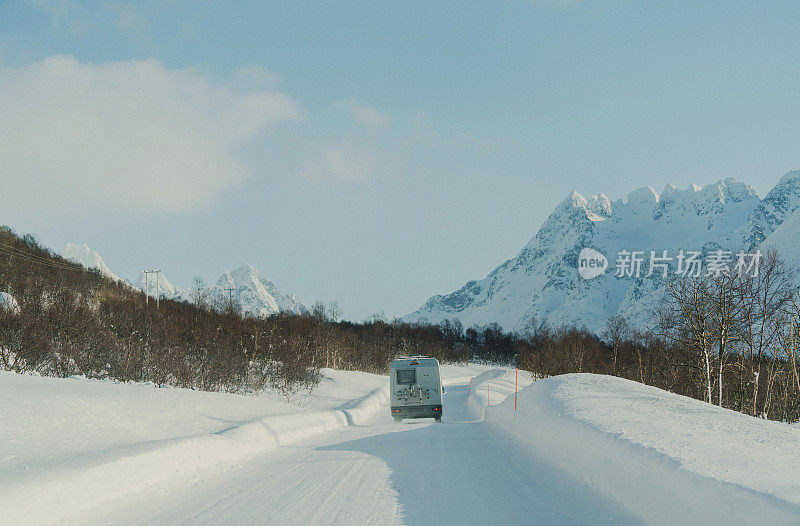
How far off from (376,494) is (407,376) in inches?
754

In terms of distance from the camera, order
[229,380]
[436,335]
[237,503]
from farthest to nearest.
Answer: [436,335] < [229,380] < [237,503]

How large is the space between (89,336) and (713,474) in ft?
129

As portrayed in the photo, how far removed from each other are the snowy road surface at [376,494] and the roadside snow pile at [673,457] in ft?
1.35

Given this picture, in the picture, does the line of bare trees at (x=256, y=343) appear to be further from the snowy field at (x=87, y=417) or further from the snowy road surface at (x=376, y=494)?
the snowy road surface at (x=376, y=494)

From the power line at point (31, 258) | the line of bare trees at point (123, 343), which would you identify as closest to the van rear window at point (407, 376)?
the line of bare trees at point (123, 343)

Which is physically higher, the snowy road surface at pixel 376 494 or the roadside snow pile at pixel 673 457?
the roadside snow pile at pixel 673 457

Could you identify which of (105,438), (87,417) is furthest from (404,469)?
(87,417)

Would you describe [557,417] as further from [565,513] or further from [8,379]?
[8,379]

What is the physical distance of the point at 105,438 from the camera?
12141mm

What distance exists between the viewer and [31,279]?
6050 cm

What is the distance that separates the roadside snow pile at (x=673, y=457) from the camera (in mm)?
5527

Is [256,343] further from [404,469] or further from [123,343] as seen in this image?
[404,469]

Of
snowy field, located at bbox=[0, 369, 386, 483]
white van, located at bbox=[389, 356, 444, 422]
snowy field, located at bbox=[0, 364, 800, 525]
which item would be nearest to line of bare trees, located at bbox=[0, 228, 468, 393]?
white van, located at bbox=[389, 356, 444, 422]

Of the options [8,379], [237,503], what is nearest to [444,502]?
[237,503]
